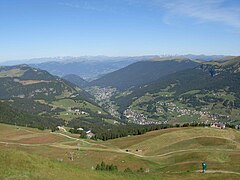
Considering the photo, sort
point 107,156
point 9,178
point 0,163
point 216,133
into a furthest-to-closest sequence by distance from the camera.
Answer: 1. point 216,133
2. point 107,156
3. point 0,163
4. point 9,178

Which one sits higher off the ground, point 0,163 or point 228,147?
point 0,163

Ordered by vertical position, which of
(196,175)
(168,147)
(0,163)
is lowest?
(168,147)

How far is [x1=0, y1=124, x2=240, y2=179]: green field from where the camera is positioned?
2406 inches

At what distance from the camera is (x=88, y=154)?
12181 centimetres

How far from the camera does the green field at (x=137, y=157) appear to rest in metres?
61.1

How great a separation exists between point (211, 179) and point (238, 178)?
4.90 metres

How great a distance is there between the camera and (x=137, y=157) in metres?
116

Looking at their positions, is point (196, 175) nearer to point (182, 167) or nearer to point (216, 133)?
point (182, 167)

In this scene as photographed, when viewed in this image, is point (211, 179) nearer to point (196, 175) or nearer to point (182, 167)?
→ point (196, 175)

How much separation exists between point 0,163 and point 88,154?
209 feet

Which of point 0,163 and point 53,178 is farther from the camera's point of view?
point 0,163

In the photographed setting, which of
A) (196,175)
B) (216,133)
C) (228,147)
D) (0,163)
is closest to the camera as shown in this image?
(0,163)

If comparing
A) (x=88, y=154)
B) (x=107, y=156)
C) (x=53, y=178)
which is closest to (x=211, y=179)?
(x=53, y=178)

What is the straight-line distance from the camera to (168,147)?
138m
